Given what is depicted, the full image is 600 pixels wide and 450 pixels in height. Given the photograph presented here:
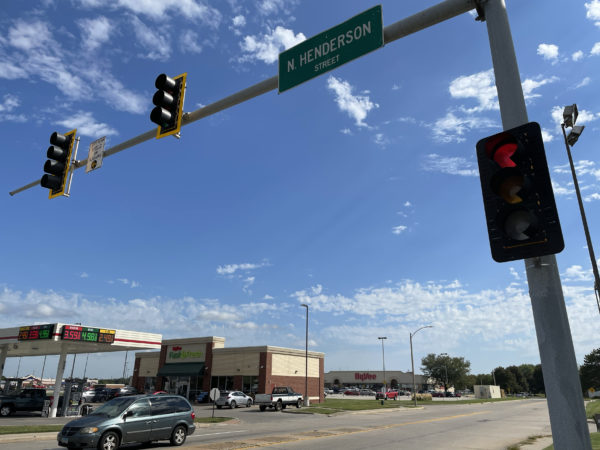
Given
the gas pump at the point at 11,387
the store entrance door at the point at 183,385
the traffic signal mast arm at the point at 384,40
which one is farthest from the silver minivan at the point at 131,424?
the store entrance door at the point at 183,385

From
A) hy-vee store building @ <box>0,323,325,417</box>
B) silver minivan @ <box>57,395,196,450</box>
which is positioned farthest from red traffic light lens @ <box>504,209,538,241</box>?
hy-vee store building @ <box>0,323,325,417</box>

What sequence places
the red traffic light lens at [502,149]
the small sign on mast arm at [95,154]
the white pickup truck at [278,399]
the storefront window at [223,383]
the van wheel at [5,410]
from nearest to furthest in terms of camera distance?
the red traffic light lens at [502,149], the small sign on mast arm at [95,154], the van wheel at [5,410], the white pickup truck at [278,399], the storefront window at [223,383]

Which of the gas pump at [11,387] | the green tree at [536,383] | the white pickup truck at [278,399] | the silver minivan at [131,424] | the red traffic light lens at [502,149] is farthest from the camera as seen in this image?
the green tree at [536,383]

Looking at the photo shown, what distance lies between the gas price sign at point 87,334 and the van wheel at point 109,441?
1757cm

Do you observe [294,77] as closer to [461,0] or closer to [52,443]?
[461,0]

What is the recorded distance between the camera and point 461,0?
4750 mm

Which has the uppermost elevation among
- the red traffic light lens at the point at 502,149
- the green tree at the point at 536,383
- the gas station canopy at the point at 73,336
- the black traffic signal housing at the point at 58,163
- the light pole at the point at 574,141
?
the light pole at the point at 574,141

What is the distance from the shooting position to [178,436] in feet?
48.1

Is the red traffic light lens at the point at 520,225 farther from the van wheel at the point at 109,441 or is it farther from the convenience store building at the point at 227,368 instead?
the convenience store building at the point at 227,368

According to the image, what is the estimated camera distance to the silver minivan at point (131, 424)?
12375 millimetres

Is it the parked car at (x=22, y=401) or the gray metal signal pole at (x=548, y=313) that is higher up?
the gray metal signal pole at (x=548, y=313)

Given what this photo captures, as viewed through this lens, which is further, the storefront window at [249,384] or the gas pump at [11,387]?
the storefront window at [249,384]

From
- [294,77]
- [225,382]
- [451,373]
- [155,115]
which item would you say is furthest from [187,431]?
[451,373]

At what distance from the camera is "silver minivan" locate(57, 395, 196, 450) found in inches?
487
